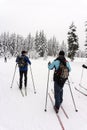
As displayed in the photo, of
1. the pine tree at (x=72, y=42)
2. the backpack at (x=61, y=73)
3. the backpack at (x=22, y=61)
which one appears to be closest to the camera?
the backpack at (x=61, y=73)

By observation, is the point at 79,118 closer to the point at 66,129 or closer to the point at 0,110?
the point at 66,129

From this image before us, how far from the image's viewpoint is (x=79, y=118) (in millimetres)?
6480

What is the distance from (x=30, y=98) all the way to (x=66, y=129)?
3020 mm

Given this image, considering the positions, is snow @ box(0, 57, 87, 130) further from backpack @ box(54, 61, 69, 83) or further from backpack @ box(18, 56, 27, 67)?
backpack @ box(18, 56, 27, 67)

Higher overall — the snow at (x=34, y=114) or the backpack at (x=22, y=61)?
the backpack at (x=22, y=61)

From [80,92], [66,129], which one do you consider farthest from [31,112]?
[80,92]

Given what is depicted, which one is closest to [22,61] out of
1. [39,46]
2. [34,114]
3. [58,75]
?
[58,75]

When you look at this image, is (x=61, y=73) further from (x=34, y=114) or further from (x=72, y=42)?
(x=72, y=42)

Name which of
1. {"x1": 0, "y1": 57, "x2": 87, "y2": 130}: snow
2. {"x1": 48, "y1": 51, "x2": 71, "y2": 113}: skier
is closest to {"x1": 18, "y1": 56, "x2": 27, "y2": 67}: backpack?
{"x1": 0, "y1": 57, "x2": 87, "y2": 130}: snow

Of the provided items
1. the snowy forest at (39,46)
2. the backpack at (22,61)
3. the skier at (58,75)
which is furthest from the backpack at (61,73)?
the snowy forest at (39,46)

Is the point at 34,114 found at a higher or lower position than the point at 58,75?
lower

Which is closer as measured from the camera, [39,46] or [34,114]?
[34,114]

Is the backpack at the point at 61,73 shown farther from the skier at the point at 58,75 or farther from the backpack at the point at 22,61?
the backpack at the point at 22,61

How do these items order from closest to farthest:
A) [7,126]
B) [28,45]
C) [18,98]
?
[7,126] < [18,98] < [28,45]
